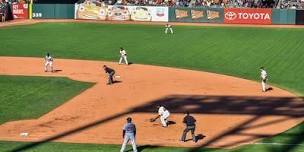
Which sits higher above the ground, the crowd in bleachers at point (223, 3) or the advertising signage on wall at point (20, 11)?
the crowd in bleachers at point (223, 3)

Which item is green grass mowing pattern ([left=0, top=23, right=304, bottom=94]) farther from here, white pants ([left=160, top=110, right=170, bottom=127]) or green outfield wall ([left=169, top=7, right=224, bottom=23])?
white pants ([left=160, top=110, right=170, bottom=127])

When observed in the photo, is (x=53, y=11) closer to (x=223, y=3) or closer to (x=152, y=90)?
(x=223, y=3)

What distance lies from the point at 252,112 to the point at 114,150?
9.82m

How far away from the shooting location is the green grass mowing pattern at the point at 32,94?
3341 cm

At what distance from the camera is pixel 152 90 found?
129 ft

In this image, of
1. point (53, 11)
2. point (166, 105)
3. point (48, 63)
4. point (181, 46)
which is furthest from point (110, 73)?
point (53, 11)

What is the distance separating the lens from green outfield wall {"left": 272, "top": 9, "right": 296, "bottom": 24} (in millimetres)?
73438

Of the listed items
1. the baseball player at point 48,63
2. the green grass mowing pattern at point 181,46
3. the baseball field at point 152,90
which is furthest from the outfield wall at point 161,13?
the baseball player at point 48,63

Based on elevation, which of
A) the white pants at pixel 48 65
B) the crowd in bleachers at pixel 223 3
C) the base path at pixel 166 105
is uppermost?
the crowd in bleachers at pixel 223 3

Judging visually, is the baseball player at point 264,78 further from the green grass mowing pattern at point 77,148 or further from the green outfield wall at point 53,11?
the green outfield wall at point 53,11

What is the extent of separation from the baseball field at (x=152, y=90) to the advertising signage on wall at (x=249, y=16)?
299 inches

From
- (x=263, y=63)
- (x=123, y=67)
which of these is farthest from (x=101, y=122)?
(x=263, y=63)

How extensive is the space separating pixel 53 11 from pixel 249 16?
23109 mm

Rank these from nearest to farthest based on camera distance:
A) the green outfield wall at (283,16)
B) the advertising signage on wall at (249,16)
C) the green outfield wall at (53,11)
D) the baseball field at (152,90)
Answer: the baseball field at (152,90) → the green outfield wall at (283,16) → the advertising signage on wall at (249,16) → the green outfield wall at (53,11)
